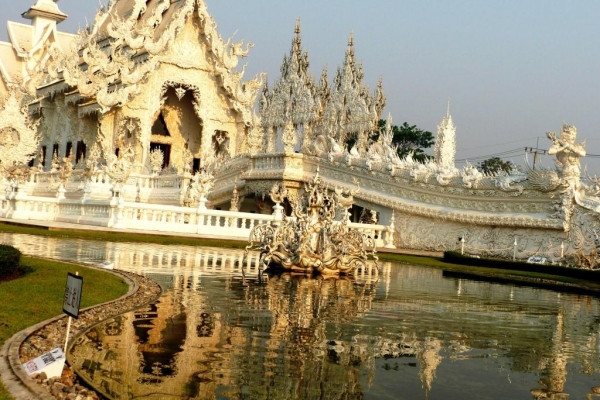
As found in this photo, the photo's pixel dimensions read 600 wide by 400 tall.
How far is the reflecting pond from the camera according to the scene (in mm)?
5062

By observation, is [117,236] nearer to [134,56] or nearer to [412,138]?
[134,56]

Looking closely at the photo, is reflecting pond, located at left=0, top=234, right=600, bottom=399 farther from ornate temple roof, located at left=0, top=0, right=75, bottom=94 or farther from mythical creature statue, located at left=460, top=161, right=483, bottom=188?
ornate temple roof, located at left=0, top=0, right=75, bottom=94

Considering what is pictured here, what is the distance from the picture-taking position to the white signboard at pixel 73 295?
4469 millimetres

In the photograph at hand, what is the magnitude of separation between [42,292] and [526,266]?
11427 mm

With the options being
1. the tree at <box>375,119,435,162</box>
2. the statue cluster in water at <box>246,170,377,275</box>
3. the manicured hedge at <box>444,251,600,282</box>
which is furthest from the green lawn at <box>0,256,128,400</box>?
the tree at <box>375,119,435,162</box>

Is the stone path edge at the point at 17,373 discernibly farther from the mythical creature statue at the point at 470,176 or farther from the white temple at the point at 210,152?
→ the mythical creature statue at the point at 470,176

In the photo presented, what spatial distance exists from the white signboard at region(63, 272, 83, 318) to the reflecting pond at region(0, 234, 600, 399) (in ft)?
Answer: 1.67

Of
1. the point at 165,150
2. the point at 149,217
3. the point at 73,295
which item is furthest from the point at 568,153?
the point at 165,150

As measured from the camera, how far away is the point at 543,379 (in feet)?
18.8

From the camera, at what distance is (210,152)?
3241cm

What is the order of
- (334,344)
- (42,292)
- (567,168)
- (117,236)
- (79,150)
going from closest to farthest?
(334,344), (42,292), (117,236), (567,168), (79,150)

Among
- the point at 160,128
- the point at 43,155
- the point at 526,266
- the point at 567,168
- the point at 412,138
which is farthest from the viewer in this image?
the point at 412,138

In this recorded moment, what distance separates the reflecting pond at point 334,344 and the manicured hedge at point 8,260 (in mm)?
1829

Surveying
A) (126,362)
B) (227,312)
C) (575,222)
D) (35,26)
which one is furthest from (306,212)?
(35,26)
